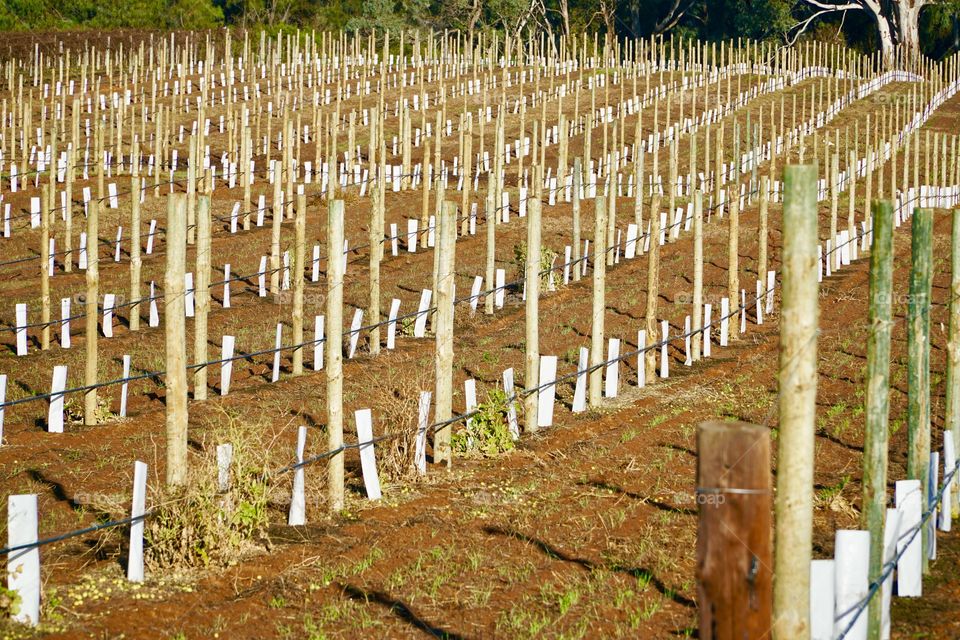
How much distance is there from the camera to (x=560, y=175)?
2434 cm

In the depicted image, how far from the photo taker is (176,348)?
8102 mm

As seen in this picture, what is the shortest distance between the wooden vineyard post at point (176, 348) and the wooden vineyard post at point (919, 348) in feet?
14.6

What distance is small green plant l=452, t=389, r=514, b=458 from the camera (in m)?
10.8

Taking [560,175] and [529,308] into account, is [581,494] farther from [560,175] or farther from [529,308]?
[560,175]

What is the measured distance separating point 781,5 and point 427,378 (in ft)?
146

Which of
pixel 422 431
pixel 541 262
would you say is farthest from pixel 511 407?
pixel 541 262

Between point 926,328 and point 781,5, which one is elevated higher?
point 781,5

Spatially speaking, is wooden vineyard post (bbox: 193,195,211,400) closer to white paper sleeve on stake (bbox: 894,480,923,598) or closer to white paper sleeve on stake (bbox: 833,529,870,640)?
white paper sleeve on stake (bbox: 894,480,923,598)

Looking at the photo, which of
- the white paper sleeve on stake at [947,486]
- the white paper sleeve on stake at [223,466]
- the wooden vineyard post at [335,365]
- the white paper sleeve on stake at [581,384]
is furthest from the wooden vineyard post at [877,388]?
the white paper sleeve on stake at [581,384]

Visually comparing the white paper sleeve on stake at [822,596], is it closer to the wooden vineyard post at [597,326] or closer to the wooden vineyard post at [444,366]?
the wooden vineyard post at [444,366]

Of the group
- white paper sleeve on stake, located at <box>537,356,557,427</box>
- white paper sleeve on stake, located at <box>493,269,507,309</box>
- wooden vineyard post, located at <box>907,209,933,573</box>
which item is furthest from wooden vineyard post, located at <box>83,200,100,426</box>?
wooden vineyard post, located at <box>907,209,933,573</box>

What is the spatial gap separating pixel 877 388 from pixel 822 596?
1516mm

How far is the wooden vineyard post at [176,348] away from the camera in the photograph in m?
7.85

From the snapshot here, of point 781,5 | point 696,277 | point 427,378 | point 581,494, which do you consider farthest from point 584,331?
point 781,5
